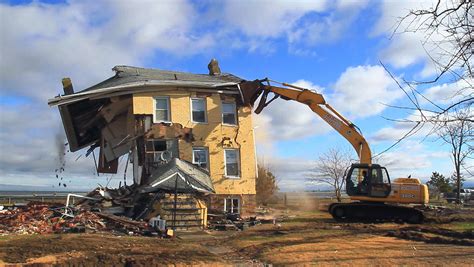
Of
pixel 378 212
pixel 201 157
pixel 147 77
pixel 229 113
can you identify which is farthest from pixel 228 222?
pixel 147 77

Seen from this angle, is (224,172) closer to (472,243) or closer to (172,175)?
(172,175)

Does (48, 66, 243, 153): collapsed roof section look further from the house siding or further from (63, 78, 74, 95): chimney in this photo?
the house siding

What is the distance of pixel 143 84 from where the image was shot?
22.8 metres

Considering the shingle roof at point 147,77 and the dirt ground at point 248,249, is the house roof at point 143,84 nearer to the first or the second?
the shingle roof at point 147,77

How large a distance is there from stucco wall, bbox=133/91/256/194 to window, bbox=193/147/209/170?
0.63 feet

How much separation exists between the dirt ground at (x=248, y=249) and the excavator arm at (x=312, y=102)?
253 inches

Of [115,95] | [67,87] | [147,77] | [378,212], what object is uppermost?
[147,77]

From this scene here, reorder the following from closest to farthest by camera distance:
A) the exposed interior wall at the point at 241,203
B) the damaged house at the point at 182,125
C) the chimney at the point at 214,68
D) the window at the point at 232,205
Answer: the damaged house at the point at 182,125
the exposed interior wall at the point at 241,203
the window at the point at 232,205
the chimney at the point at 214,68

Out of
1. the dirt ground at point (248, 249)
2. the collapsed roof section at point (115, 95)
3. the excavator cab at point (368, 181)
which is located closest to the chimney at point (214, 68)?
the collapsed roof section at point (115, 95)

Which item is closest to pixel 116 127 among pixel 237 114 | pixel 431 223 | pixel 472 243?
pixel 237 114

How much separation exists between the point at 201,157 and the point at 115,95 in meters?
5.28

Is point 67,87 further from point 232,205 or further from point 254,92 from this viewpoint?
point 232,205

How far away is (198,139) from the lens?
24.1 m

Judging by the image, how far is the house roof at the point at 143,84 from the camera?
22406 millimetres
